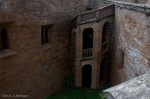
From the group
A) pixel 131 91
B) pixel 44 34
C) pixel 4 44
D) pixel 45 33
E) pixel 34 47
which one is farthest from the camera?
pixel 45 33

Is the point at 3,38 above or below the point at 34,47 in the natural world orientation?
above

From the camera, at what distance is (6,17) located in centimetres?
874

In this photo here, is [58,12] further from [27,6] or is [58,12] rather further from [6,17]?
[6,17]

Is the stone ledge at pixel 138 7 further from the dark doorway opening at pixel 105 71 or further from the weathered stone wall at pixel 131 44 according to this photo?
the dark doorway opening at pixel 105 71

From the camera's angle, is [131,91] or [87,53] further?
[87,53]

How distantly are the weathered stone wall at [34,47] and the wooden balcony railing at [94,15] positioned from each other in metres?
0.81

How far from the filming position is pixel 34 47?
10.8m

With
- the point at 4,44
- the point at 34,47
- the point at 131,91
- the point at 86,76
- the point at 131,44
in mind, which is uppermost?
the point at 131,91

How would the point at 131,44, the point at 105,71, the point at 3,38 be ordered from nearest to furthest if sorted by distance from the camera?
the point at 3,38 < the point at 131,44 < the point at 105,71

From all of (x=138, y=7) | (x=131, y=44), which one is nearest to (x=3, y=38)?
(x=131, y=44)

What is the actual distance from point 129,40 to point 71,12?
217 inches

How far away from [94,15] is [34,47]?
4.64 metres

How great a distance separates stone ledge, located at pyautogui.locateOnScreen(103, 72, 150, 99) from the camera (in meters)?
2.44

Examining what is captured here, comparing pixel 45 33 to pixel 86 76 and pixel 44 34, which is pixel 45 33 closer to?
pixel 44 34
